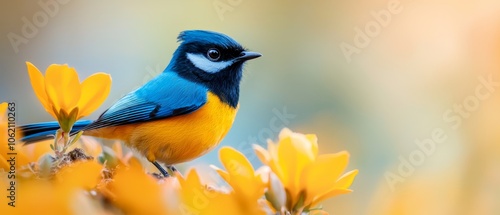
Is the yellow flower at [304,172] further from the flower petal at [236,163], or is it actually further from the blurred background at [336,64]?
the blurred background at [336,64]

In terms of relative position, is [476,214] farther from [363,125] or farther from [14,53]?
[14,53]

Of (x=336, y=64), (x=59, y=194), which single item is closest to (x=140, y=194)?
(x=59, y=194)

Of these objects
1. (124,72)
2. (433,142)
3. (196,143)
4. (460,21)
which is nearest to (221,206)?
(196,143)

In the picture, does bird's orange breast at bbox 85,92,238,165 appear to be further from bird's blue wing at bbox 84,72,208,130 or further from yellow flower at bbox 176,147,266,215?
yellow flower at bbox 176,147,266,215

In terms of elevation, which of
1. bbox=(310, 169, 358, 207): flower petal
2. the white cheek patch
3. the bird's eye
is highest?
the bird's eye

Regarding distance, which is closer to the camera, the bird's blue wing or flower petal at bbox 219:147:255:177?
flower petal at bbox 219:147:255:177

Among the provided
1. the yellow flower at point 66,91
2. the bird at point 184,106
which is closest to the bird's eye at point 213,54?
the bird at point 184,106

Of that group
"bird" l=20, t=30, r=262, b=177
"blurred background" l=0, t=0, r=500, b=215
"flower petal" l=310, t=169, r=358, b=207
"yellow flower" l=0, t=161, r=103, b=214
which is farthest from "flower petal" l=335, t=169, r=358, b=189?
"blurred background" l=0, t=0, r=500, b=215

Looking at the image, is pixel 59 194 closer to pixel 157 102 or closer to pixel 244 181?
pixel 244 181
